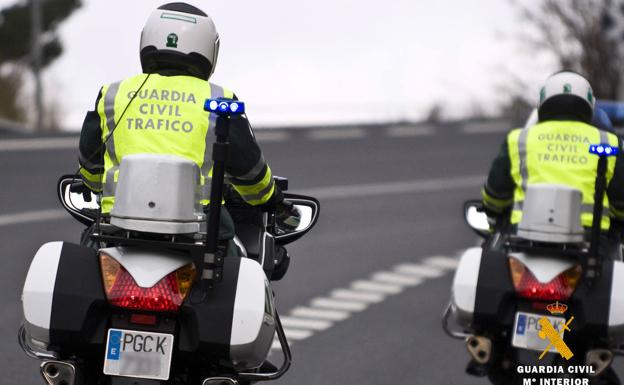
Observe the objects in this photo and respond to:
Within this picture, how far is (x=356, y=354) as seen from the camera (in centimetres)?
1236

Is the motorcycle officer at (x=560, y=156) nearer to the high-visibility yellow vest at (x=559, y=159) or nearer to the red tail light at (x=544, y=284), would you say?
the high-visibility yellow vest at (x=559, y=159)

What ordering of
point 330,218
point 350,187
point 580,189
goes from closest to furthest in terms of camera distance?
1. point 580,189
2. point 330,218
3. point 350,187

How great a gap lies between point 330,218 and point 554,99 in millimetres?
11351

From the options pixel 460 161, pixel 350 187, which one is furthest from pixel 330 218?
pixel 460 161

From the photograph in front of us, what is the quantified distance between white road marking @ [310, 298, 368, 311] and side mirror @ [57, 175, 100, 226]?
6.18 metres

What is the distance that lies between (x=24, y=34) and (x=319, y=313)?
5950 cm

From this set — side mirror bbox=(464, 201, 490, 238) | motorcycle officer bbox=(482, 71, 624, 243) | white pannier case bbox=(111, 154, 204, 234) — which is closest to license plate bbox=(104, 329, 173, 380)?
white pannier case bbox=(111, 154, 204, 234)

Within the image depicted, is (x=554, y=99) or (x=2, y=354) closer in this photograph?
(x=554, y=99)

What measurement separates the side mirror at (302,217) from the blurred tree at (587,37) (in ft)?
131

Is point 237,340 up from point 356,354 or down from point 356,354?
up

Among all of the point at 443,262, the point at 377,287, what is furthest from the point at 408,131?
the point at 377,287

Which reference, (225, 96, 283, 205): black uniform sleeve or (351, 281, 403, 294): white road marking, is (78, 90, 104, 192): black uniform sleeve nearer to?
(225, 96, 283, 205): black uniform sleeve

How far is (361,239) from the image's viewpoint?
19844mm

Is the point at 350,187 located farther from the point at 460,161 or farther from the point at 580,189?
the point at 580,189
